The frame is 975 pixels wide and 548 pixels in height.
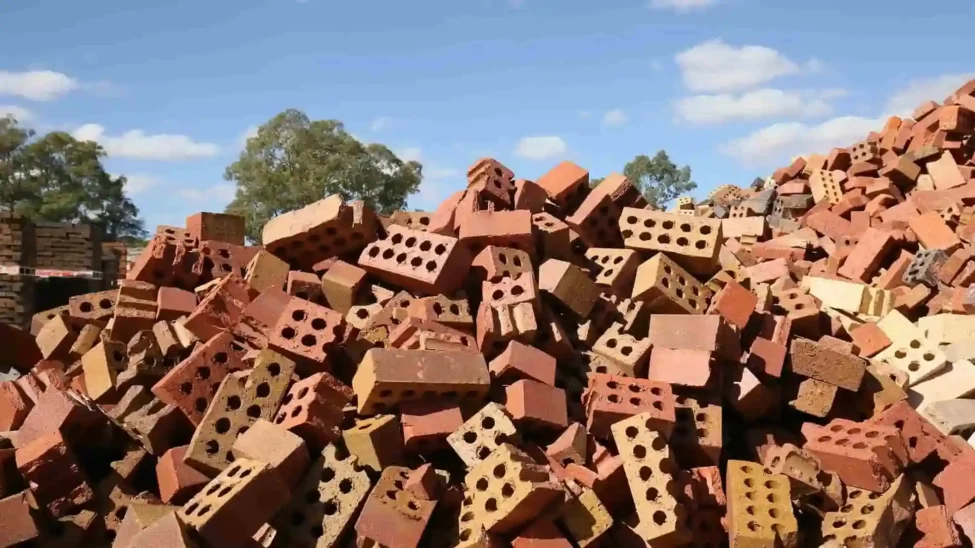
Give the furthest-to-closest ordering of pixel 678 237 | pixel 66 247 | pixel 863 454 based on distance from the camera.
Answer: pixel 66 247, pixel 678 237, pixel 863 454

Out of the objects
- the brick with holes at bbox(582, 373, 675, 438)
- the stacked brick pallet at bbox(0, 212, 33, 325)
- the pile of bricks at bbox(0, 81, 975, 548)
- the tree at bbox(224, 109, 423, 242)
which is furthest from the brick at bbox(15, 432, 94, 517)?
the tree at bbox(224, 109, 423, 242)

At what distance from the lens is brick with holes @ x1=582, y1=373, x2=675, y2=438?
4.76m

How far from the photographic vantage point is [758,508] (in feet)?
14.4

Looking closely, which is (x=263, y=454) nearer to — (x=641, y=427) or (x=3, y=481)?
(x=3, y=481)

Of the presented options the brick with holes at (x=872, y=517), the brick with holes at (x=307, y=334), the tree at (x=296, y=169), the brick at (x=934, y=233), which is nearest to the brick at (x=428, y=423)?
the brick with holes at (x=307, y=334)

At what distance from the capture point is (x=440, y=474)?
4.64 meters

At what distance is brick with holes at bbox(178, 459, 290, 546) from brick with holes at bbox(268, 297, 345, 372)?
0.92 meters

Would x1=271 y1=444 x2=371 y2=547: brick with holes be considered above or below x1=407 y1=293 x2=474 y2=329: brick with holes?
below

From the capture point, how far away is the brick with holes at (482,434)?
4.49 metres

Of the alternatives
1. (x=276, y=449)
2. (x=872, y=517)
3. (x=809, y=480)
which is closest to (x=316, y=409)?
(x=276, y=449)

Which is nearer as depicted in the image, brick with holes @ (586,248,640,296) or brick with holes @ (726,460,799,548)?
brick with holes @ (726,460,799,548)

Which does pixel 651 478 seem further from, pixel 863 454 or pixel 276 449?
pixel 276 449

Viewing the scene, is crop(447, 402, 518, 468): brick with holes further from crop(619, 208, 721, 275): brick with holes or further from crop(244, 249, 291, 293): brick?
crop(619, 208, 721, 275): brick with holes

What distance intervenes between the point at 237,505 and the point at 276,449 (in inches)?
18.2
